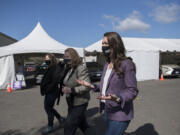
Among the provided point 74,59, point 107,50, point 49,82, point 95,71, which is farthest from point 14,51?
point 107,50

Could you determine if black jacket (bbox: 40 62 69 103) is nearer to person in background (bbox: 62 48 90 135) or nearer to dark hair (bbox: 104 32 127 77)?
person in background (bbox: 62 48 90 135)

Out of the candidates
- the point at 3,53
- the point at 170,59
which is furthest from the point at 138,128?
the point at 170,59

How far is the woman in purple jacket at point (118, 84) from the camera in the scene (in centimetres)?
157

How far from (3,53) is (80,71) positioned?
28.0 ft

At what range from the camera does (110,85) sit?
170 cm

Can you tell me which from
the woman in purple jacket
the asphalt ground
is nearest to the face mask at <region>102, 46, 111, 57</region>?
the woman in purple jacket

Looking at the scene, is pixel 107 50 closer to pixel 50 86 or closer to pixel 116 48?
pixel 116 48

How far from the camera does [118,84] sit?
165cm

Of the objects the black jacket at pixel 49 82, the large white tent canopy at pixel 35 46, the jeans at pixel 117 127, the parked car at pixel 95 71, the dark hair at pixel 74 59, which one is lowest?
the parked car at pixel 95 71

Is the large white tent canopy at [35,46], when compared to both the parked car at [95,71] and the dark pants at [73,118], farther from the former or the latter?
the dark pants at [73,118]

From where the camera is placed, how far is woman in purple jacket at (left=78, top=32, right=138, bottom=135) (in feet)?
5.15

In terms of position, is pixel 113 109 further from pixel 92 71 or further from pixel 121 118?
pixel 92 71

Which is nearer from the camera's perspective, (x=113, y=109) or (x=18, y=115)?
(x=113, y=109)

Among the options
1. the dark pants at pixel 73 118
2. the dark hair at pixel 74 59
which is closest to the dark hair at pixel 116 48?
the dark hair at pixel 74 59
